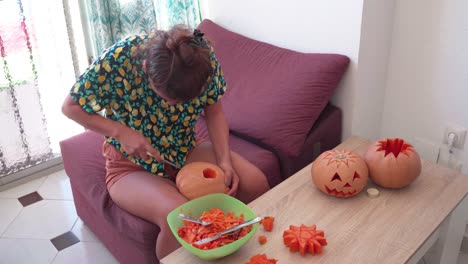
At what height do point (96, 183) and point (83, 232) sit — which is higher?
point (96, 183)

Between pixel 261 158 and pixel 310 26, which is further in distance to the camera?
pixel 310 26

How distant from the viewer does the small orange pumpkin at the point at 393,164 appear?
1.25 meters

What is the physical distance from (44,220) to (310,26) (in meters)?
1.39

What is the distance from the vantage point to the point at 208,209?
122 cm

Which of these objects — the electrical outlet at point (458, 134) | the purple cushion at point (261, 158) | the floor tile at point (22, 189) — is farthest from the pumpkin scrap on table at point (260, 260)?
the floor tile at point (22, 189)

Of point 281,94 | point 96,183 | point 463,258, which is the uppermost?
point 281,94

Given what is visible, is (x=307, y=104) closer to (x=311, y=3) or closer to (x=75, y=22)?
(x=311, y=3)

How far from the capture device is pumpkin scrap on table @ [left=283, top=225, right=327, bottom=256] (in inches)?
42.5

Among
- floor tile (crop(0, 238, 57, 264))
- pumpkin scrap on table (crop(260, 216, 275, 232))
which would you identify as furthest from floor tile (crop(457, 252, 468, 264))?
floor tile (crop(0, 238, 57, 264))

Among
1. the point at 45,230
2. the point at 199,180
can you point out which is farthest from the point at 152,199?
the point at 45,230

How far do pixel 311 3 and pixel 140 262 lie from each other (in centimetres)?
110

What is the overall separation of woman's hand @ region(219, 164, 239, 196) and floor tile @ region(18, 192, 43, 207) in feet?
3.70

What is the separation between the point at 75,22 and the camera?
2.16 metres

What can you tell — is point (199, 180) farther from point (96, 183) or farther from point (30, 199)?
point (30, 199)
